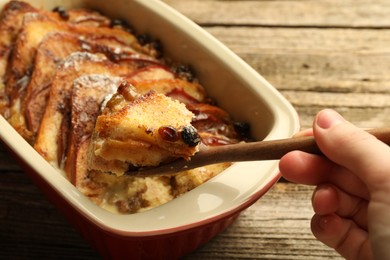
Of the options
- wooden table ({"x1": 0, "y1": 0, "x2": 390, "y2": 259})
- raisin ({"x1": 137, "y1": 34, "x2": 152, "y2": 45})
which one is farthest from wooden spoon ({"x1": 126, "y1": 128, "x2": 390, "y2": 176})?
raisin ({"x1": 137, "y1": 34, "x2": 152, "y2": 45})

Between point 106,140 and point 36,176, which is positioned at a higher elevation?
point 106,140

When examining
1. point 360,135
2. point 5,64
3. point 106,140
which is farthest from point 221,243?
point 5,64

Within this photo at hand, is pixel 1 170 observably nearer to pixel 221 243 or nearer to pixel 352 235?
Answer: pixel 221 243

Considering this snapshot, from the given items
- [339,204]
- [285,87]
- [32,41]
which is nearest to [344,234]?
[339,204]

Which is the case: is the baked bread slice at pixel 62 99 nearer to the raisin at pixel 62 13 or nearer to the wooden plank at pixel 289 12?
the raisin at pixel 62 13

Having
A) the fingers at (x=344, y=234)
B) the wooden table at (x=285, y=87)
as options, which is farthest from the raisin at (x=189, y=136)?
the wooden table at (x=285, y=87)

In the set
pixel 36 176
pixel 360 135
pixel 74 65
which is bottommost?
pixel 36 176

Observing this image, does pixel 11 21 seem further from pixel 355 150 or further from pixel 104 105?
pixel 355 150

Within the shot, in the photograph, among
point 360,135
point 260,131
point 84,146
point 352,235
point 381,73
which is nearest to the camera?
point 360,135
